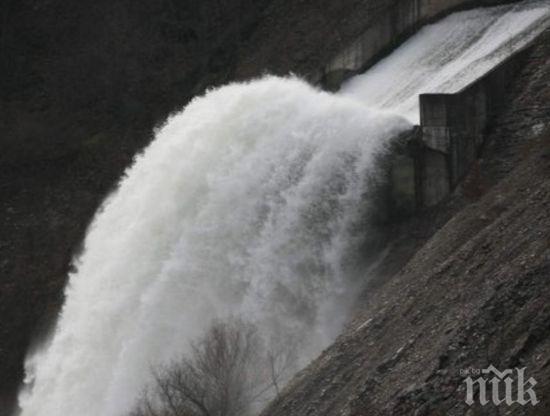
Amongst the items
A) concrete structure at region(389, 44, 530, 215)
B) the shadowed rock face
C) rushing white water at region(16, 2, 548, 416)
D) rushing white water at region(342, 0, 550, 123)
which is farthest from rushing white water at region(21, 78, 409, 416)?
rushing white water at region(342, 0, 550, 123)

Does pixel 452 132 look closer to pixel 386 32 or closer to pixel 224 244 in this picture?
pixel 224 244

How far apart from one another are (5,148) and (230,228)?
1529 cm

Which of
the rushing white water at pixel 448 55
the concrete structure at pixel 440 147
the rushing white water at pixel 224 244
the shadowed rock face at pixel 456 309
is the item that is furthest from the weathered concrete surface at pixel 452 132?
the rushing white water at pixel 224 244

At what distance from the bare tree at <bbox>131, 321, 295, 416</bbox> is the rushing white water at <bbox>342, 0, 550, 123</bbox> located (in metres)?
6.63

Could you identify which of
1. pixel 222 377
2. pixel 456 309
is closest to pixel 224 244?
pixel 222 377

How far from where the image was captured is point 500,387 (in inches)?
434

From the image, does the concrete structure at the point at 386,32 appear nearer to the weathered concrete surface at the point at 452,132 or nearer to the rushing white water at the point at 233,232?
the rushing white water at the point at 233,232

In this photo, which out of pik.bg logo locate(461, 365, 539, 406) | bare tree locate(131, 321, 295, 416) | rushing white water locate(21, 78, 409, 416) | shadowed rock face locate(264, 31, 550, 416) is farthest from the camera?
rushing white water locate(21, 78, 409, 416)

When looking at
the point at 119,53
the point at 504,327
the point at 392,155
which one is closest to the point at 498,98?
the point at 392,155

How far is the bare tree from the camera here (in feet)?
57.4

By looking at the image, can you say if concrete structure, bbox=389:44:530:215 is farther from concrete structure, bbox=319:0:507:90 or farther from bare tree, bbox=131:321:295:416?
concrete structure, bbox=319:0:507:90

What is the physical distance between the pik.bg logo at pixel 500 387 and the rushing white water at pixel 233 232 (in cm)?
840

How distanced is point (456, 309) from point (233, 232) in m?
8.89

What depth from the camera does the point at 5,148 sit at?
3525 centimetres
